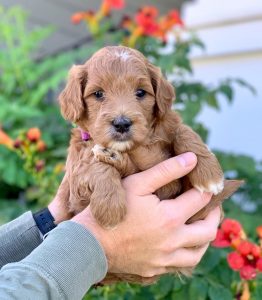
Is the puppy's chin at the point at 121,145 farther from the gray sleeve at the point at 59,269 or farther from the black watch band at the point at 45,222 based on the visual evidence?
the black watch band at the point at 45,222

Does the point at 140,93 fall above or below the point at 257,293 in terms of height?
above

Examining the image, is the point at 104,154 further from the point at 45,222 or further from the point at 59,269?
the point at 45,222

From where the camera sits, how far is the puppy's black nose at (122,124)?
1740 mm

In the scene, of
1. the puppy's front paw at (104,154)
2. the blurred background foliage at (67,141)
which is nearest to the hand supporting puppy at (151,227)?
the puppy's front paw at (104,154)

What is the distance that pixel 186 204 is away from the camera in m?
1.87

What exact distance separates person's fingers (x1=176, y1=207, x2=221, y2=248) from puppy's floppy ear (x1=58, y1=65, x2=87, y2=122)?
20.7 inches

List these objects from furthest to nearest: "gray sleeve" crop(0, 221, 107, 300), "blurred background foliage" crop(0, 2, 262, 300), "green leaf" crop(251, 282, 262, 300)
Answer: "blurred background foliage" crop(0, 2, 262, 300) → "green leaf" crop(251, 282, 262, 300) → "gray sleeve" crop(0, 221, 107, 300)

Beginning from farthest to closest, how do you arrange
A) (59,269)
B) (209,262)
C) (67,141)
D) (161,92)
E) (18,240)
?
(67,141)
(209,262)
(18,240)
(161,92)
(59,269)

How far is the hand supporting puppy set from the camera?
5.95ft

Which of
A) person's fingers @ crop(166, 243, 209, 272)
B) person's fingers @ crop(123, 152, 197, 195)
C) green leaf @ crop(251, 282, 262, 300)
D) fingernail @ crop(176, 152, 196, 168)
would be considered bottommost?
green leaf @ crop(251, 282, 262, 300)

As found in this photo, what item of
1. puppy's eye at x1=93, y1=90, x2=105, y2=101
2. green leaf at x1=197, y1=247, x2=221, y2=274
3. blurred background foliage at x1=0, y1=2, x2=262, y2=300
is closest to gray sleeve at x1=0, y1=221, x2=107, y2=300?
puppy's eye at x1=93, y1=90, x2=105, y2=101

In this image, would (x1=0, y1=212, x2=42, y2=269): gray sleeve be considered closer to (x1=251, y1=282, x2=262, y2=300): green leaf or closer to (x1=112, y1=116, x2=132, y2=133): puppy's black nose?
(x1=112, y1=116, x2=132, y2=133): puppy's black nose

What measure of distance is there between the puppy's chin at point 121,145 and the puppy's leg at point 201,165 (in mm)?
236

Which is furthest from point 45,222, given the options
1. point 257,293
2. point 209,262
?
point 257,293
